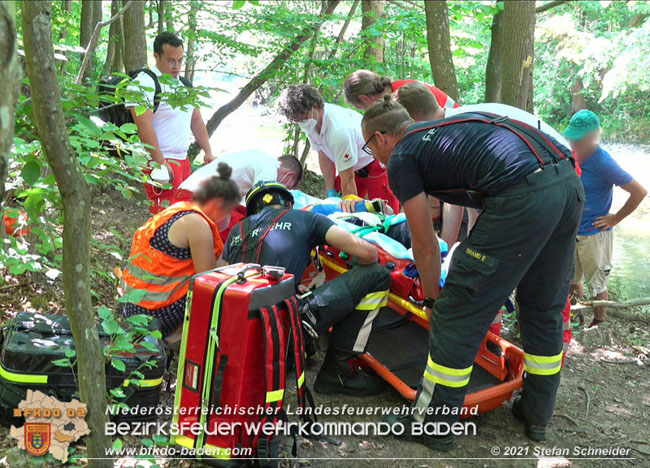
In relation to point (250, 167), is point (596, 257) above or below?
below

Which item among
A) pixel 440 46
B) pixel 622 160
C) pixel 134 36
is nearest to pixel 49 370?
pixel 440 46

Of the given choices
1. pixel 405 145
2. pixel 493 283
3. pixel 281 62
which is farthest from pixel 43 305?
pixel 281 62

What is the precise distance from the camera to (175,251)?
291 cm

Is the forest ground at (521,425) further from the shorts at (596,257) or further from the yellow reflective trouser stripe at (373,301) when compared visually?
the yellow reflective trouser stripe at (373,301)

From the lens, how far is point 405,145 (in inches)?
98.4

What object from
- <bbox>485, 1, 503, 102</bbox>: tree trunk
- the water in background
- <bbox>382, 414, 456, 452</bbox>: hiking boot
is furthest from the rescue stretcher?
<bbox>485, 1, 503, 102</bbox>: tree trunk

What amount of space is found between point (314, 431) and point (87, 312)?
132 cm

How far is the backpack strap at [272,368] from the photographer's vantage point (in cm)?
222

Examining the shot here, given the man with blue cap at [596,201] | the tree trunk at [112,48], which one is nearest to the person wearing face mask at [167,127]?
the man with blue cap at [596,201]

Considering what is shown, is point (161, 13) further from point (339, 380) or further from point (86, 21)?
point (339, 380)

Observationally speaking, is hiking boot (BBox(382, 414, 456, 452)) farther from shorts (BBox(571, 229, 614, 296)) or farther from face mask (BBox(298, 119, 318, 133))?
face mask (BBox(298, 119, 318, 133))

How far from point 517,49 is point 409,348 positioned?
3.02m

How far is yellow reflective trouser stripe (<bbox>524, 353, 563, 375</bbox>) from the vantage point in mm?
2623

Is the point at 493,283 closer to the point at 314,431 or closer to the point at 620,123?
the point at 314,431
